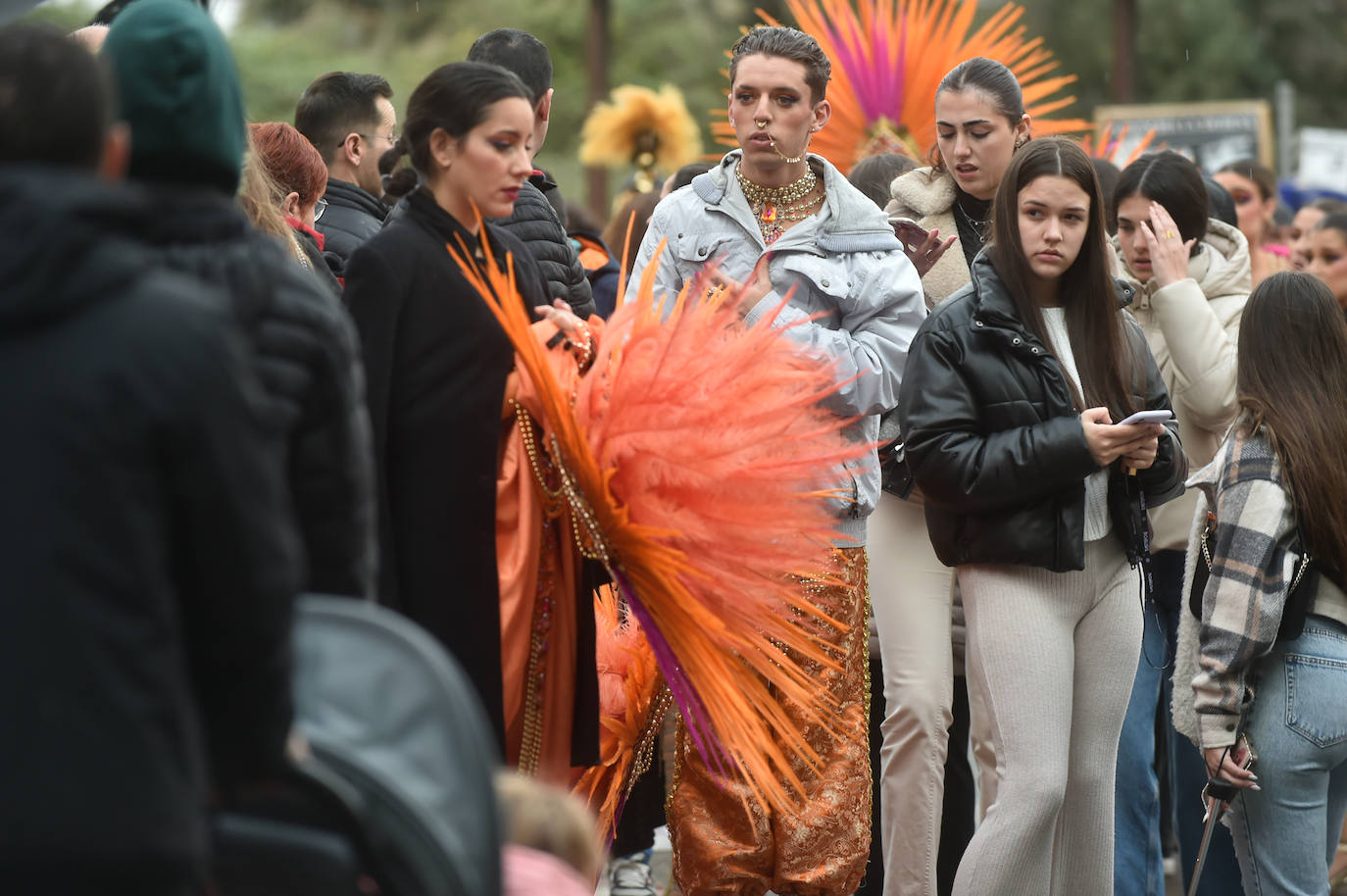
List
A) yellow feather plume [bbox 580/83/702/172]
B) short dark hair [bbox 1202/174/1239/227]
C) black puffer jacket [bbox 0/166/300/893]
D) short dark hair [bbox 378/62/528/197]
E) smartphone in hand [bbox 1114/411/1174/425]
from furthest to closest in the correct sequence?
yellow feather plume [bbox 580/83/702/172] < short dark hair [bbox 1202/174/1239/227] < smartphone in hand [bbox 1114/411/1174/425] < short dark hair [bbox 378/62/528/197] < black puffer jacket [bbox 0/166/300/893]

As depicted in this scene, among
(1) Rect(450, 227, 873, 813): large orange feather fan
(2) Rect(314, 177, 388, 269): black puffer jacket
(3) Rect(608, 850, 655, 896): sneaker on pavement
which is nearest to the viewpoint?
(1) Rect(450, 227, 873, 813): large orange feather fan

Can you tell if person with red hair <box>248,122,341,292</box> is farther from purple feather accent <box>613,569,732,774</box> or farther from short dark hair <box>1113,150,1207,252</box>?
short dark hair <box>1113,150,1207,252</box>

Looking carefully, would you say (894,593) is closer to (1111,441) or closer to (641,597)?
(1111,441)

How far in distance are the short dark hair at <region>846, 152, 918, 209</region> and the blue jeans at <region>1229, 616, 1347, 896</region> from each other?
2036 mm

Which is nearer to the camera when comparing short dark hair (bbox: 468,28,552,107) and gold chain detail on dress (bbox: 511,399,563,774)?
gold chain detail on dress (bbox: 511,399,563,774)

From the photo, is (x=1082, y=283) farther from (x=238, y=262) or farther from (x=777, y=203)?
(x=238, y=262)

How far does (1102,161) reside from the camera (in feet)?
17.8

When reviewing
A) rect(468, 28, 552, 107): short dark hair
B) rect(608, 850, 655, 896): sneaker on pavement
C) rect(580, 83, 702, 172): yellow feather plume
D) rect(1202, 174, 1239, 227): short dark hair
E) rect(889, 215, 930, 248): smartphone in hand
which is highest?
rect(468, 28, 552, 107): short dark hair

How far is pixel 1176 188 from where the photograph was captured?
4.98 m

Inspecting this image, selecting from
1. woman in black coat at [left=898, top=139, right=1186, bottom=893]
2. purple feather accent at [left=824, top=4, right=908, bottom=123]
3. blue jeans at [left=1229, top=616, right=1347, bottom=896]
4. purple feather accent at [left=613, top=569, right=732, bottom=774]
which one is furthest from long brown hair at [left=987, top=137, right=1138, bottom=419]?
purple feather accent at [left=824, top=4, right=908, bottom=123]

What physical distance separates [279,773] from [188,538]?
0.31m

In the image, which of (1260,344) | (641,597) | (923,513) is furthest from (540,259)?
(1260,344)

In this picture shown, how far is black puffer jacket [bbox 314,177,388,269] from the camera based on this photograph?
15.1 feet

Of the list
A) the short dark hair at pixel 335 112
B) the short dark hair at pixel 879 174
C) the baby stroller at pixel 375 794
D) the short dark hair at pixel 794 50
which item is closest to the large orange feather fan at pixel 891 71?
the short dark hair at pixel 879 174
